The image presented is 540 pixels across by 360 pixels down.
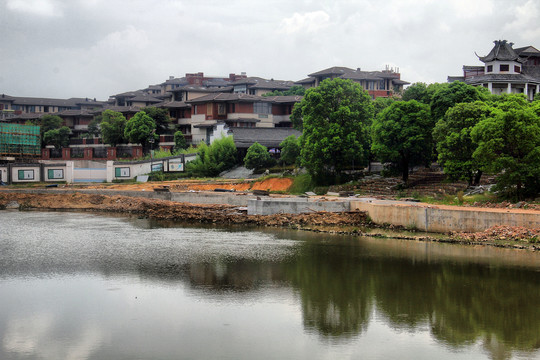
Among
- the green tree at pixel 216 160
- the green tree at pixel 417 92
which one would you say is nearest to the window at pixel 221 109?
the green tree at pixel 216 160

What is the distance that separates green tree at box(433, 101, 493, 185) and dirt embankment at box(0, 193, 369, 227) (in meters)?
7.60

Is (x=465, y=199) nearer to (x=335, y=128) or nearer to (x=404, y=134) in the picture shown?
(x=404, y=134)

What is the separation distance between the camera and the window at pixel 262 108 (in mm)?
82812

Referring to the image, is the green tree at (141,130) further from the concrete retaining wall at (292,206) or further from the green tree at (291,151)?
the concrete retaining wall at (292,206)

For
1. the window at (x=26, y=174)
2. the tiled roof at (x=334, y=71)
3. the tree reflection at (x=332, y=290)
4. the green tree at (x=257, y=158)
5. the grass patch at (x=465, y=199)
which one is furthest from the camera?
the tiled roof at (x=334, y=71)

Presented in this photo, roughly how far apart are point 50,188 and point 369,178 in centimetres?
3328

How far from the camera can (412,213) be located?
37.9m

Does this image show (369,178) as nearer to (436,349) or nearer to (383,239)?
(383,239)

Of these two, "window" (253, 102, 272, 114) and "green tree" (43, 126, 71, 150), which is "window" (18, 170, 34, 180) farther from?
"window" (253, 102, 272, 114)

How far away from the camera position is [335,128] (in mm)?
51812

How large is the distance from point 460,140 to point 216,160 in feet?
115

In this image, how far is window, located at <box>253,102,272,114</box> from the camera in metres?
82.8

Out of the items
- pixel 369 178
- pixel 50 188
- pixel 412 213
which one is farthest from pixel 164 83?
pixel 412 213

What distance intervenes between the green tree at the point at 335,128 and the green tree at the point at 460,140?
9.74 meters
